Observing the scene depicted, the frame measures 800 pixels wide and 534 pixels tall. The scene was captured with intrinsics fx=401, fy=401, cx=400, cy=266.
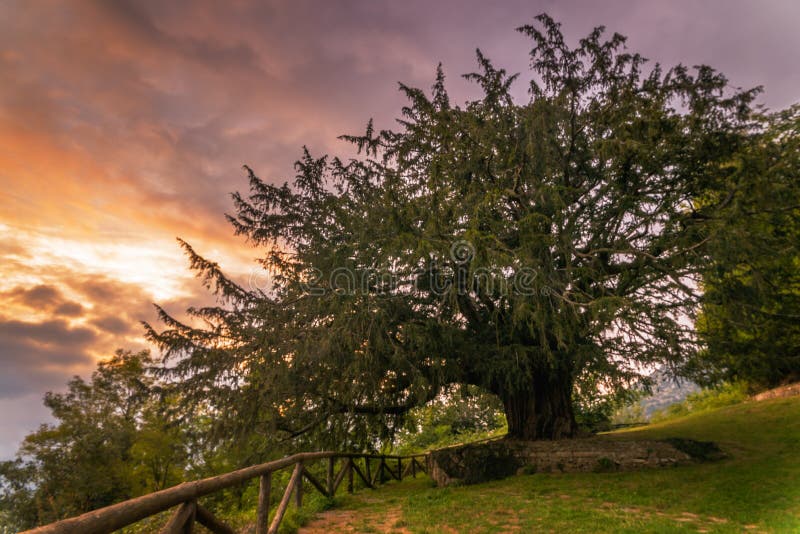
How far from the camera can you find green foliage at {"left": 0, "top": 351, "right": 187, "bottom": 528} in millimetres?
24312

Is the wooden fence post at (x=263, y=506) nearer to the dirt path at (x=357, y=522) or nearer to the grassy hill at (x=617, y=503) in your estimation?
the dirt path at (x=357, y=522)

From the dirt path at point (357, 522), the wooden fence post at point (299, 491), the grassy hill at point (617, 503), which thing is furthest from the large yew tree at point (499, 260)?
the dirt path at point (357, 522)

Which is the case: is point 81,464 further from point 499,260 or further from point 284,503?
point 499,260

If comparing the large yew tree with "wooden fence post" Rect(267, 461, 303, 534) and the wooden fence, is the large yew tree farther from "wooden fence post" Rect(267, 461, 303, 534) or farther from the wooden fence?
the wooden fence

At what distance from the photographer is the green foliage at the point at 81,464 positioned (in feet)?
79.8

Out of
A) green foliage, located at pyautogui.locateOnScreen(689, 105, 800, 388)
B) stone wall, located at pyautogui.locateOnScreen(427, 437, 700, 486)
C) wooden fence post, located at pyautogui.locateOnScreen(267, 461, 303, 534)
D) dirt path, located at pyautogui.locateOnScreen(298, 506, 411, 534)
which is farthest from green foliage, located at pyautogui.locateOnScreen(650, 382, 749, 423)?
wooden fence post, located at pyautogui.locateOnScreen(267, 461, 303, 534)

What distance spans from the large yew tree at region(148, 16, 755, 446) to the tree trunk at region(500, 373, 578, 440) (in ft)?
0.26

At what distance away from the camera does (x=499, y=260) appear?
9602 mm

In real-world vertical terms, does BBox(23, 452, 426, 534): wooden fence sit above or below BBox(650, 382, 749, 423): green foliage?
above

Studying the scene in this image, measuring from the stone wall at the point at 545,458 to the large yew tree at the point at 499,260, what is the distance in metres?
1.69

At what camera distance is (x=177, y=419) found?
12.8 meters

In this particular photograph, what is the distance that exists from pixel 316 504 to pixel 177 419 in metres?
6.55

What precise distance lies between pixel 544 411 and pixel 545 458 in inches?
89.3

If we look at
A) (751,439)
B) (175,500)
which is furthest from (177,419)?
(751,439)
